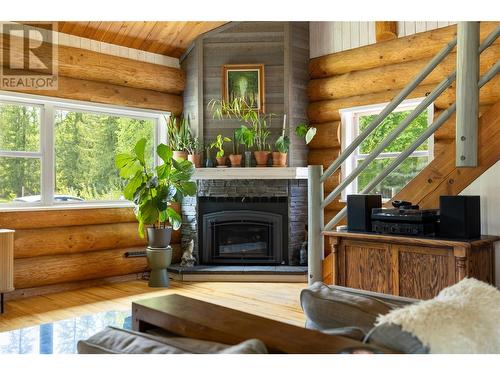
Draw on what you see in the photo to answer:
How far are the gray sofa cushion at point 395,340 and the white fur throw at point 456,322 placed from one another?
0.6 inches

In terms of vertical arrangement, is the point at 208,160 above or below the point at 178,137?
below

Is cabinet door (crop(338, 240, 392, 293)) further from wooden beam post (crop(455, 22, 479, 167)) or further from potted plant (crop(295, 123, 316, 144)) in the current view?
potted plant (crop(295, 123, 316, 144))

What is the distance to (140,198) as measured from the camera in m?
5.21

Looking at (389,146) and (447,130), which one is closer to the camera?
(447,130)

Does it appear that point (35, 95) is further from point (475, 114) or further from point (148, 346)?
point (148, 346)

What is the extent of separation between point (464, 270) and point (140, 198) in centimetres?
327

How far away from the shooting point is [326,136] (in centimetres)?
597

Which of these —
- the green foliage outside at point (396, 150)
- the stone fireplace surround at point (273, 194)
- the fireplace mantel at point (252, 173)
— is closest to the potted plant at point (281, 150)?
the fireplace mantel at point (252, 173)

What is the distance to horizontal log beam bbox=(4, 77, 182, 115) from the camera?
5.25m

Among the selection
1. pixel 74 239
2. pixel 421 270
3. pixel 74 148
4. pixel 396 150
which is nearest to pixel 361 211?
pixel 421 270

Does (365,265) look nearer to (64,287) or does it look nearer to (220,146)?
(220,146)

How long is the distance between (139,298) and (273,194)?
2043mm
